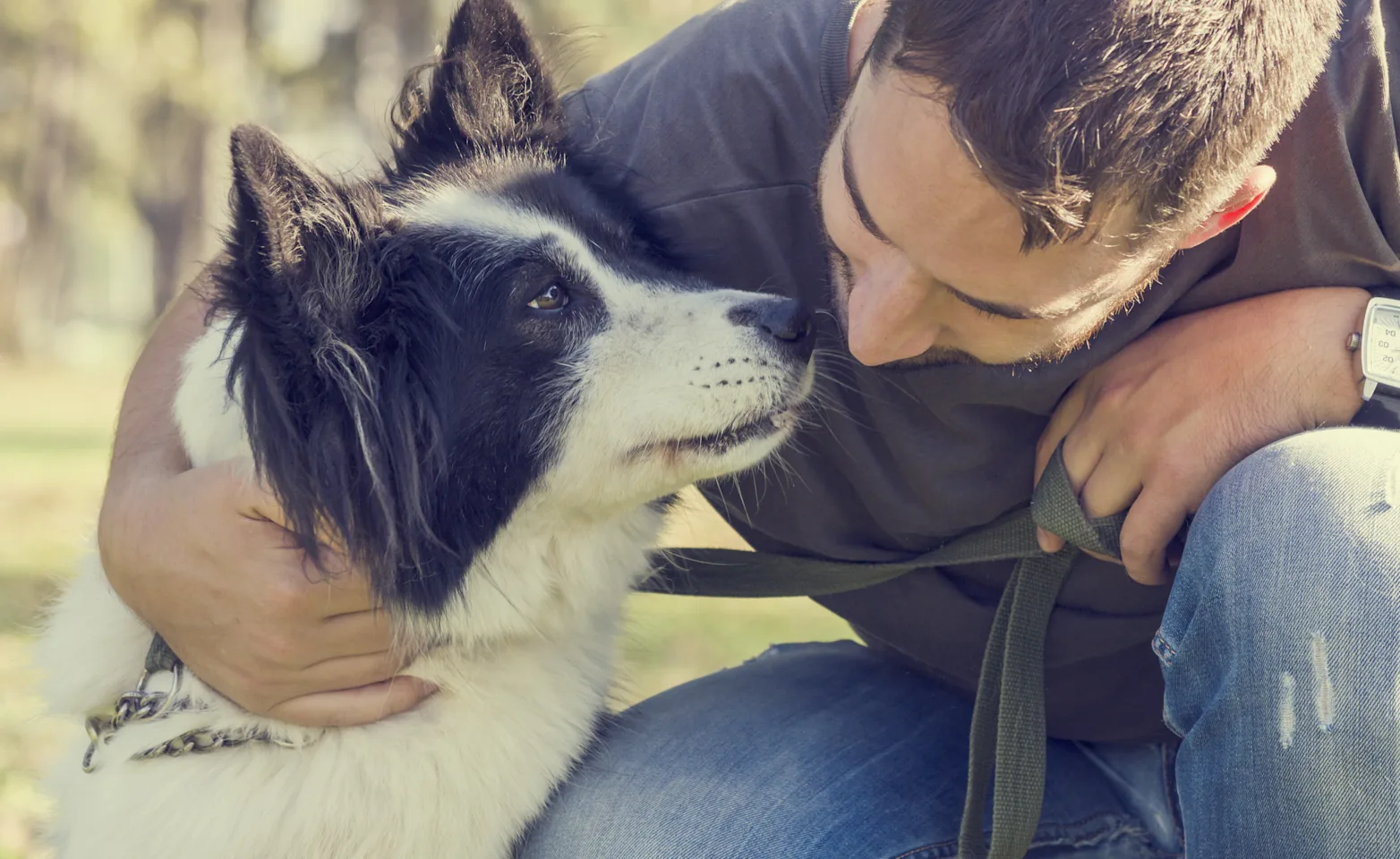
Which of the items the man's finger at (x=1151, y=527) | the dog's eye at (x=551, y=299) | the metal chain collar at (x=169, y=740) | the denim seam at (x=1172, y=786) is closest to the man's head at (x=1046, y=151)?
the man's finger at (x=1151, y=527)

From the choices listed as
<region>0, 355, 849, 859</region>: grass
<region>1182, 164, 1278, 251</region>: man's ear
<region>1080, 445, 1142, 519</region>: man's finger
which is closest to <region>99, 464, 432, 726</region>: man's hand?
<region>0, 355, 849, 859</region>: grass

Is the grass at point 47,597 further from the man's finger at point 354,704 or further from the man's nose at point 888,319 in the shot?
the man's nose at point 888,319

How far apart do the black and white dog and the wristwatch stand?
31.0 inches

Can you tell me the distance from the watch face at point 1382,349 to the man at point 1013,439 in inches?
1.3

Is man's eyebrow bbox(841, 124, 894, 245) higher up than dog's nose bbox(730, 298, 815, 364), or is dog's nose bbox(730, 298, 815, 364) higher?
man's eyebrow bbox(841, 124, 894, 245)

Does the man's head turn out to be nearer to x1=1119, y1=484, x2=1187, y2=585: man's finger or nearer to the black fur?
x1=1119, y1=484, x2=1187, y2=585: man's finger

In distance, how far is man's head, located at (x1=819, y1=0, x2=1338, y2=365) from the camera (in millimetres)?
1378

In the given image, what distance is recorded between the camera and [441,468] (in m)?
1.76

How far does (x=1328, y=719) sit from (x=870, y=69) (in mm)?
1001

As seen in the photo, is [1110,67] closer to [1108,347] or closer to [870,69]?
[870,69]

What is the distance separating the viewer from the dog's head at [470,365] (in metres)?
1.62

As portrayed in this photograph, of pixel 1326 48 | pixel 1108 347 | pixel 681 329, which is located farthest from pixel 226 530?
pixel 1326 48

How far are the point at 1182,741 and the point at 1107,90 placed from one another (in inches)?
33.7

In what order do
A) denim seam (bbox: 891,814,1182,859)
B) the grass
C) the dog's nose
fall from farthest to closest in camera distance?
the grass
denim seam (bbox: 891,814,1182,859)
the dog's nose
